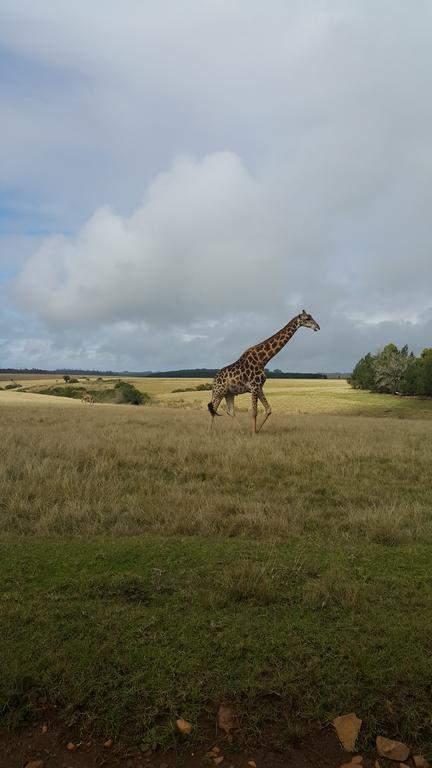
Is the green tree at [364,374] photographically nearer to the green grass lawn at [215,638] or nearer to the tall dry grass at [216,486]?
Answer: the tall dry grass at [216,486]

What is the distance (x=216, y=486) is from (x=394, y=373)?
73438mm

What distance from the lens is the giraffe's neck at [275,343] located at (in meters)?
19.9

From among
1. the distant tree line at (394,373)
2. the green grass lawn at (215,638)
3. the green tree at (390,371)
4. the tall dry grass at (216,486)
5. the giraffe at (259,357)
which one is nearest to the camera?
the green grass lawn at (215,638)

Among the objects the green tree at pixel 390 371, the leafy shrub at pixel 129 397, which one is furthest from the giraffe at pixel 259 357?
the green tree at pixel 390 371

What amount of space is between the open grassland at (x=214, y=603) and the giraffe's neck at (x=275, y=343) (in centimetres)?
974

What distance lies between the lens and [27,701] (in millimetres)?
3645

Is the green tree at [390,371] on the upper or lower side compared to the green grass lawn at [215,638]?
upper

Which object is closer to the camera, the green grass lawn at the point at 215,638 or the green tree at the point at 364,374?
the green grass lawn at the point at 215,638

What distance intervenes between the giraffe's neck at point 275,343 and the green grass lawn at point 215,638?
46.1 ft

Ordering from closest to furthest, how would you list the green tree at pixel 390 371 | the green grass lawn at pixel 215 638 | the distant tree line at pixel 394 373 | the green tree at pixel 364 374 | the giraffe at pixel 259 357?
1. the green grass lawn at pixel 215 638
2. the giraffe at pixel 259 357
3. the distant tree line at pixel 394 373
4. the green tree at pixel 390 371
5. the green tree at pixel 364 374

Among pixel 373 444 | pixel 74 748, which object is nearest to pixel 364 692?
pixel 74 748

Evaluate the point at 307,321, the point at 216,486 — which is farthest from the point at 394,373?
the point at 216,486

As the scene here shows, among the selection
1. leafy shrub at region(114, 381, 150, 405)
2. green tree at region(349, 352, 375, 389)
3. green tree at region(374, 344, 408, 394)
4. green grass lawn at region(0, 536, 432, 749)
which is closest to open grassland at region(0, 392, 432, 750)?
green grass lawn at region(0, 536, 432, 749)

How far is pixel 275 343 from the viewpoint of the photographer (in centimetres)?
1997
